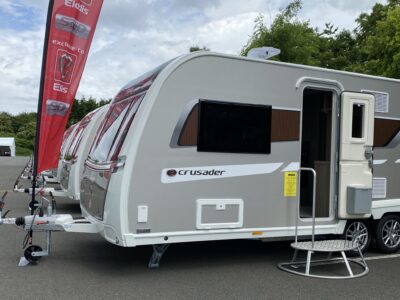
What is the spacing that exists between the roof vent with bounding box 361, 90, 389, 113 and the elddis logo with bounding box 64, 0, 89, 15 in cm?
448

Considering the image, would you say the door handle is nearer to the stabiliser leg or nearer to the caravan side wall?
the caravan side wall

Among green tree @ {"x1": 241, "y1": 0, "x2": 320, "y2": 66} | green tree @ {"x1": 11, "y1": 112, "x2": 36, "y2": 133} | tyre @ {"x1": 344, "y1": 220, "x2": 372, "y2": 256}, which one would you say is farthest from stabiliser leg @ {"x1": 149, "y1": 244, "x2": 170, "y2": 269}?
green tree @ {"x1": 11, "y1": 112, "x2": 36, "y2": 133}

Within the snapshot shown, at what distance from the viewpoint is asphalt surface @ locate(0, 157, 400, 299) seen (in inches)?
209

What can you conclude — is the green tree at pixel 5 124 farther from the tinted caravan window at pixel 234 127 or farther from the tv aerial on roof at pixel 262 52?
the tinted caravan window at pixel 234 127

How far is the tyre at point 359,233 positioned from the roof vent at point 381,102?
1.81 m

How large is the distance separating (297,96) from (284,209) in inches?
63.5

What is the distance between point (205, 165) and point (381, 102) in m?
3.34

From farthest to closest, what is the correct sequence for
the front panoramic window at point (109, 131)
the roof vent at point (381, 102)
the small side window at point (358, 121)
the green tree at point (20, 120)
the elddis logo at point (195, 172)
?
1. the green tree at point (20, 120)
2. the roof vent at point (381, 102)
3. the small side window at point (358, 121)
4. the front panoramic window at point (109, 131)
5. the elddis logo at point (195, 172)

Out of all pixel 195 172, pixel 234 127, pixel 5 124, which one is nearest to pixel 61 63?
A: pixel 195 172

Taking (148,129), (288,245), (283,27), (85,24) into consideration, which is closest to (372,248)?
(288,245)

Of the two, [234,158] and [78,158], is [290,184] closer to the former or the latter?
[234,158]

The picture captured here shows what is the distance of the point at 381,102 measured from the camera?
294 inches

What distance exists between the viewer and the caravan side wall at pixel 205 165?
5602 millimetres

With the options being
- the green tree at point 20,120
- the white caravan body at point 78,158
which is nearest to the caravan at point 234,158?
the white caravan body at point 78,158
